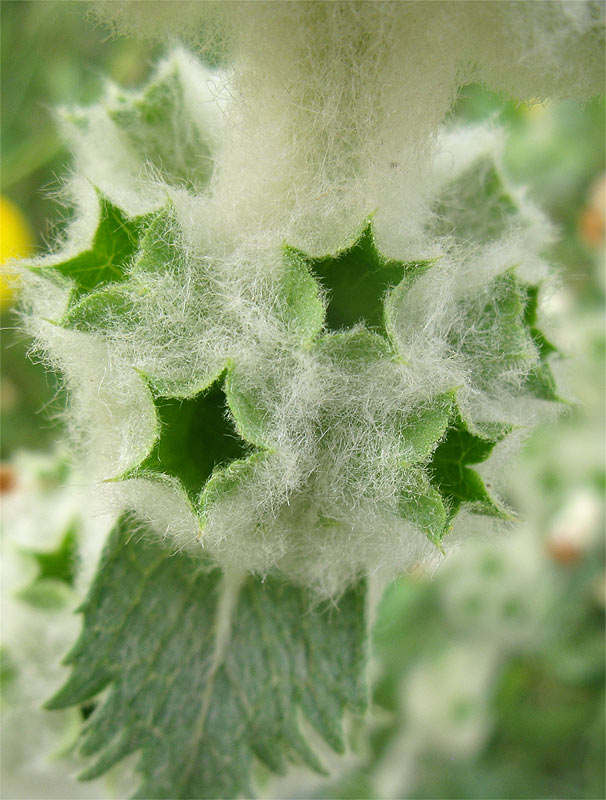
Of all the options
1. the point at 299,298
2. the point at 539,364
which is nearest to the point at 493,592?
the point at 539,364

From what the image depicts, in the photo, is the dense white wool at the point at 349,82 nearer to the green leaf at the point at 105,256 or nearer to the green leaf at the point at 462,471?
the green leaf at the point at 105,256

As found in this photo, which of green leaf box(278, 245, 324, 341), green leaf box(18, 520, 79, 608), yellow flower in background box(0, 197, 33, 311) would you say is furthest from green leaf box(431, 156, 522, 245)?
yellow flower in background box(0, 197, 33, 311)

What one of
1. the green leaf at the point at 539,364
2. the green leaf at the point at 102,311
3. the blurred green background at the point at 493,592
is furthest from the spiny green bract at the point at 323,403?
the blurred green background at the point at 493,592

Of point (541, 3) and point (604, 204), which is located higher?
point (604, 204)

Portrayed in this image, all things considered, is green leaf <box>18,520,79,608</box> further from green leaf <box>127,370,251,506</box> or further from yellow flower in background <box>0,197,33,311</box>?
yellow flower in background <box>0,197,33,311</box>

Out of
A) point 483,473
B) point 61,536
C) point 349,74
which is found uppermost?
point 61,536

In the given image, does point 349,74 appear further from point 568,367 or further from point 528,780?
point 528,780

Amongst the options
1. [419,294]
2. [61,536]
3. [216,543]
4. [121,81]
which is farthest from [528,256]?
[121,81]
